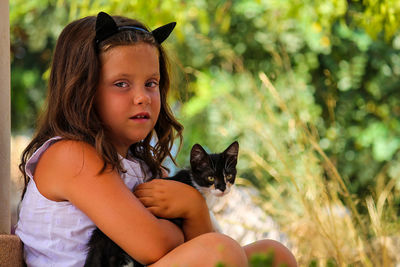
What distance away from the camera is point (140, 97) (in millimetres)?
2029

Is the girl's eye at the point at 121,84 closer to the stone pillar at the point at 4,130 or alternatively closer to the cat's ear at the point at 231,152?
the stone pillar at the point at 4,130

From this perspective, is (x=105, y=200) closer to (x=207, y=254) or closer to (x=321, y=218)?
(x=207, y=254)

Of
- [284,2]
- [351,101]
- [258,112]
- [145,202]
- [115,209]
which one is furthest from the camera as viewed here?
[351,101]

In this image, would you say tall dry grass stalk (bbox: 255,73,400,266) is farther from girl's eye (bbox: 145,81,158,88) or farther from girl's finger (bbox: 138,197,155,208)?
girl's finger (bbox: 138,197,155,208)

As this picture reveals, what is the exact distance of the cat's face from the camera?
2490mm

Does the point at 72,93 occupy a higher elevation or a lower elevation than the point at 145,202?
higher

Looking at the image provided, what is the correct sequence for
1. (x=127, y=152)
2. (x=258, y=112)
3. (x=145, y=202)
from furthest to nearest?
(x=258, y=112)
(x=127, y=152)
(x=145, y=202)

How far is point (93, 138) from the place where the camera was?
79.4 inches

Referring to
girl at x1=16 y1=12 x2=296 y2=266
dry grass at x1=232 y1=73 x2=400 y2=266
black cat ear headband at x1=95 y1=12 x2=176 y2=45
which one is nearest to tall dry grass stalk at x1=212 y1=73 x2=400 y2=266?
dry grass at x1=232 y1=73 x2=400 y2=266

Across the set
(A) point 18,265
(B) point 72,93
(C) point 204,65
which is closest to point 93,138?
(B) point 72,93

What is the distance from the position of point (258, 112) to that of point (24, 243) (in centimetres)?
356

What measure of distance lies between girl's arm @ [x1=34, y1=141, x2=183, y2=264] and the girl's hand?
0.31 ft

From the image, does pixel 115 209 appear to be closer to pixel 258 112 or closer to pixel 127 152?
pixel 127 152

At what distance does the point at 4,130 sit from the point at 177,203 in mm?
695
